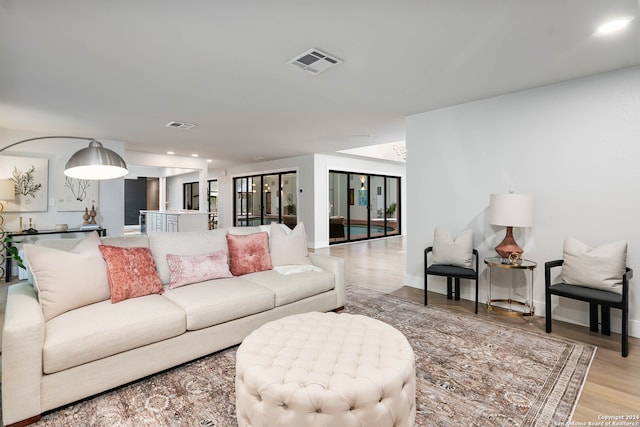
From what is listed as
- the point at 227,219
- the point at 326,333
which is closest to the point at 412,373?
the point at 326,333

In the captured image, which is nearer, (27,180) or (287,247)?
(287,247)

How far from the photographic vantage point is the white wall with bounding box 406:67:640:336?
2.95 m

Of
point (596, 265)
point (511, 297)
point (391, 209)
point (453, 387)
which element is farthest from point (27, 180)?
point (391, 209)

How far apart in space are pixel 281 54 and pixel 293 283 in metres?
2.03

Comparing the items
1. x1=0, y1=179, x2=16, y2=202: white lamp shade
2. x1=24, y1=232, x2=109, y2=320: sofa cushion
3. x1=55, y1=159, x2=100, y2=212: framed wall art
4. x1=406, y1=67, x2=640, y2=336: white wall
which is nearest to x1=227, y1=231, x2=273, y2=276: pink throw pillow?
x1=24, y1=232, x2=109, y2=320: sofa cushion

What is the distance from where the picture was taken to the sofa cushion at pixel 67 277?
6.79ft

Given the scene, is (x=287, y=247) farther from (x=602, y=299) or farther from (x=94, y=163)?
(x=602, y=299)

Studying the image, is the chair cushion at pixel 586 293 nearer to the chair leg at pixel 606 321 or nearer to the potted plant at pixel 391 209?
the chair leg at pixel 606 321

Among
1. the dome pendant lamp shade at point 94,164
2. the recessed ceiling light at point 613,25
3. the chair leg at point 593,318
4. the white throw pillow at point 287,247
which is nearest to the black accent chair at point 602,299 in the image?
the chair leg at point 593,318

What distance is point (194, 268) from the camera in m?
2.86

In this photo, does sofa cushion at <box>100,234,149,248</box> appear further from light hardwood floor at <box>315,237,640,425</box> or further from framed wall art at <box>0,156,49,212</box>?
framed wall art at <box>0,156,49,212</box>

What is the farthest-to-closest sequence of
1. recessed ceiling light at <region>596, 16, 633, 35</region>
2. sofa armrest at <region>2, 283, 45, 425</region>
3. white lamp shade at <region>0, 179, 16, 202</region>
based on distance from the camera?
white lamp shade at <region>0, 179, 16, 202</region>
recessed ceiling light at <region>596, 16, 633, 35</region>
sofa armrest at <region>2, 283, 45, 425</region>

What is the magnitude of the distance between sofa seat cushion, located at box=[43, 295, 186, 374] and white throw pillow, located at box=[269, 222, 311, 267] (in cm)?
136

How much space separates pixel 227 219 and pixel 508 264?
9.45 metres
